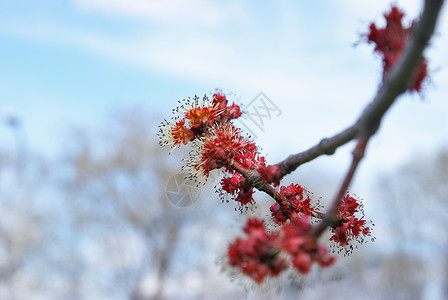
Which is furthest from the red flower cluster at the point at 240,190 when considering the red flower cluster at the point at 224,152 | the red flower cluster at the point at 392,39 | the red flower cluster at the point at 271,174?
the red flower cluster at the point at 392,39

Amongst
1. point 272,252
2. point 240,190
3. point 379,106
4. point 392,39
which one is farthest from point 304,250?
point 240,190

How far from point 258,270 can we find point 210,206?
887 inches

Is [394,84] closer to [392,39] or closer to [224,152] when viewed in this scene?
[392,39]

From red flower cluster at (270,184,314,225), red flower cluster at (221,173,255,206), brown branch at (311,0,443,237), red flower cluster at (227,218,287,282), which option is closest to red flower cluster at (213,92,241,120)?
red flower cluster at (221,173,255,206)

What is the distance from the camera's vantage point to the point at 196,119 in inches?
74.6

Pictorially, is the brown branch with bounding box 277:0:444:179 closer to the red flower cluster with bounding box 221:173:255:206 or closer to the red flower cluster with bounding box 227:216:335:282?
the red flower cluster with bounding box 227:216:335:282

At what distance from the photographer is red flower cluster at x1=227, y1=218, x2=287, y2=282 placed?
102 cm

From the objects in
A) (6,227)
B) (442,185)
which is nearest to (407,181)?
(442,185)

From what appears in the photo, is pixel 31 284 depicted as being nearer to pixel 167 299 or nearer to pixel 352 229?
pixel 167 299

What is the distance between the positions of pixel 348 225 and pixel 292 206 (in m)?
0.21

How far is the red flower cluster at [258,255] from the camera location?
3.33 feet

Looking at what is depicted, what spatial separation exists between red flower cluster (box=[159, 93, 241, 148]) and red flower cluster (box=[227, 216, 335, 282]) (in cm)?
87

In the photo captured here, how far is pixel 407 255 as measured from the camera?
94.7ft

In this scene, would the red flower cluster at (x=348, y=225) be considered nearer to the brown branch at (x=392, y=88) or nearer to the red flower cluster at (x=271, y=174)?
the red flower cluster at (x=271, y=174)
